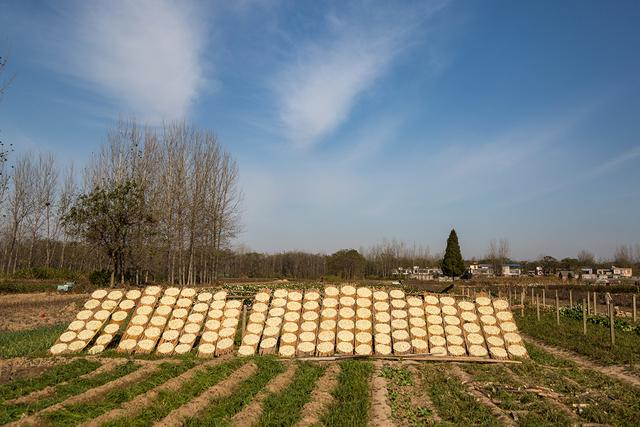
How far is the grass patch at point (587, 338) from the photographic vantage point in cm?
1341

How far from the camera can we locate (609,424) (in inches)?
291

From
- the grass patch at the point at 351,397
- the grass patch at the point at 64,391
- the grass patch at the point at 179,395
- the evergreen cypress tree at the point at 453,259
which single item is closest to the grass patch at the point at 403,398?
the grass patch at the point at 351,397

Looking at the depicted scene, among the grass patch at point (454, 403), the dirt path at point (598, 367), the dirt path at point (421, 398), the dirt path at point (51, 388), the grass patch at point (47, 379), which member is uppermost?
the grass patch at point (47, 379)

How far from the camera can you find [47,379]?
9375 mm

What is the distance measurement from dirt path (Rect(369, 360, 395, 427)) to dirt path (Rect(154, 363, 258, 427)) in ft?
9.00

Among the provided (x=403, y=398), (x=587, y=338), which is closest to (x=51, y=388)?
(x=403, y=398)

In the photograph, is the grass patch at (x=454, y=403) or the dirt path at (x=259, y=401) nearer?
the dirt path at (x=259, y=401)

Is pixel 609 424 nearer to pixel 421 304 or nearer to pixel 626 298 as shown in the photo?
pixel 421 304

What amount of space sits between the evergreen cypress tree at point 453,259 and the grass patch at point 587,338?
146 ft

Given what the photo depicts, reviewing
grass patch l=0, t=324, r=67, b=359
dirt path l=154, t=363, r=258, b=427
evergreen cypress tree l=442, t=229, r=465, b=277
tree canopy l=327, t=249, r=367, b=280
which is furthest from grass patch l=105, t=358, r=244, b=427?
tree canopy l=327, t=249, r=367, b=280

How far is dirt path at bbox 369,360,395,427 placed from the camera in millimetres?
7455

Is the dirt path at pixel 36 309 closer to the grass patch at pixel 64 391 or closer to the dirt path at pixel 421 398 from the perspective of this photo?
the grass patch at pixel 64 391

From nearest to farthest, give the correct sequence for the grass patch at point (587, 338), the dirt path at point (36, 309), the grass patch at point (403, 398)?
the grass patch at point (403, 398), the grass patch at point (587, 338), the dirt path at point (36, 309)

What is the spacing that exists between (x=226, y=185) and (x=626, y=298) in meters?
35.4
